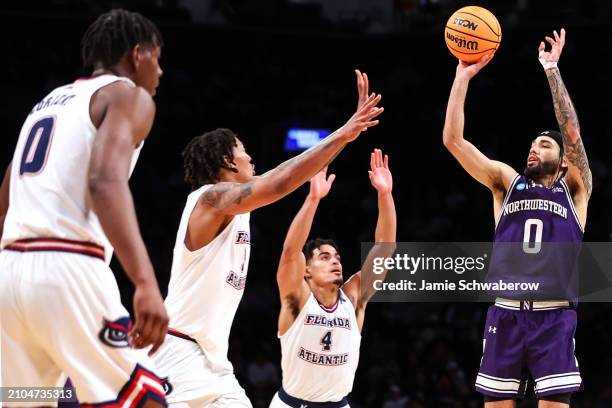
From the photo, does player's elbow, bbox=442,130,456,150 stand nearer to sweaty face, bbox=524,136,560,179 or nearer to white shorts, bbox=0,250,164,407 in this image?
sweaty face, bbox=524,136,560,179

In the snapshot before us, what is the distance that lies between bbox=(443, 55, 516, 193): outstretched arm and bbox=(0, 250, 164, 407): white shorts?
3.90m

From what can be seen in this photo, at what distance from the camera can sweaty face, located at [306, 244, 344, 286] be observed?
718cm

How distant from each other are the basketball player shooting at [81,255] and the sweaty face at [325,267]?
385 centimetres

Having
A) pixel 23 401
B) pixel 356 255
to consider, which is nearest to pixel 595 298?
pixel 356 255

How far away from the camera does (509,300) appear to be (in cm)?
645

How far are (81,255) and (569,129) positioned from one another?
4206mm

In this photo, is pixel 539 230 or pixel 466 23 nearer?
pixel 539 230

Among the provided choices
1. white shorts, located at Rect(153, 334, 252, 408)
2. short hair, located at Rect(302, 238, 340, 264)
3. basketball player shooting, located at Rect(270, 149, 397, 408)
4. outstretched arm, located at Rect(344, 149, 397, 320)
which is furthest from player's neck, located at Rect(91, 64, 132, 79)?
short hair, located at Rect(302, 238, 340, 264)

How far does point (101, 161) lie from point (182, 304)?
2014 mm

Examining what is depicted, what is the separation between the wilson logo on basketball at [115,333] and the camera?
321 cm

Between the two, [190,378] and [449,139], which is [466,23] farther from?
[190,378]

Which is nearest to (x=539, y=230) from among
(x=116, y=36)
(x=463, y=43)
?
(x=463, y=43)

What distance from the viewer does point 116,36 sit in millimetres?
3531

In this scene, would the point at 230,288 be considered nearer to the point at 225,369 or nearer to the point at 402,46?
the point at 225,369
